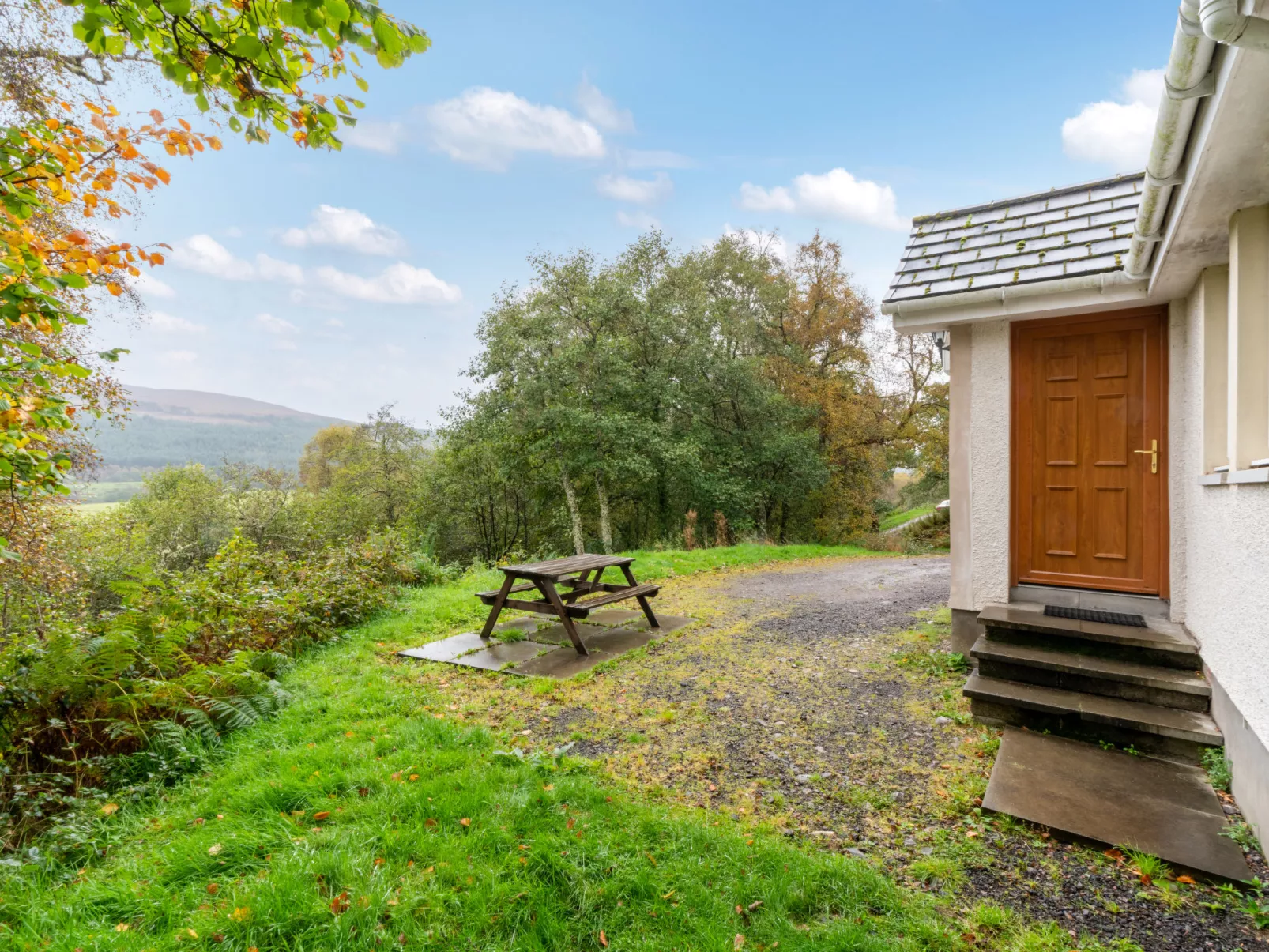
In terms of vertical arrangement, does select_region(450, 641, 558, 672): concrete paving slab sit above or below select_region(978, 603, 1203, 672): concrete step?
below

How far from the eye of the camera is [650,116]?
1995cm

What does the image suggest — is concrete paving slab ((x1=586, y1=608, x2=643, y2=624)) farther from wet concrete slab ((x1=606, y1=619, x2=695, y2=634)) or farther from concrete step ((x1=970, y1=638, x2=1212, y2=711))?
concrete step ((x1=970, y1=638, x2=1212, y2=711))

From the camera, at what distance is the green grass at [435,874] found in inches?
80.8

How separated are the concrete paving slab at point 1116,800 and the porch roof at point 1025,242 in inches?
129

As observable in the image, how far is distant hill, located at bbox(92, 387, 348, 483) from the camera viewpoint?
1920cm

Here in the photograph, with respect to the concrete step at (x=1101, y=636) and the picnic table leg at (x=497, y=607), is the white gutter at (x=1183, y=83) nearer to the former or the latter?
the concrete step at (x=1101, y=636)

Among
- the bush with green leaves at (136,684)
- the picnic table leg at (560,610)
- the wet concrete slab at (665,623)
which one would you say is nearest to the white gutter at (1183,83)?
the picnic table leg at (560,610)

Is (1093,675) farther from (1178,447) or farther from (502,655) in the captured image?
(502,655)

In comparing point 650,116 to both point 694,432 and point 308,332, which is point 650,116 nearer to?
point 694,432

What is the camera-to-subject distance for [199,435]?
3055 centimetres

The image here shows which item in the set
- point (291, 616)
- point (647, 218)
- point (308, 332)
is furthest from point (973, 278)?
point (308, 332)

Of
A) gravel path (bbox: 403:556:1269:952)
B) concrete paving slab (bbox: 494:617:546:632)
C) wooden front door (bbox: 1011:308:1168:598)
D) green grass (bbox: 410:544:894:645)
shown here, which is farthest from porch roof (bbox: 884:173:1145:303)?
green grass (bbox: 410:544:894:645)

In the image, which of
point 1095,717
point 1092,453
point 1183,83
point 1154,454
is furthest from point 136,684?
point 1154,454

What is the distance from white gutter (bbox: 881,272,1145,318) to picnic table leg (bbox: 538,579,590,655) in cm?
374
